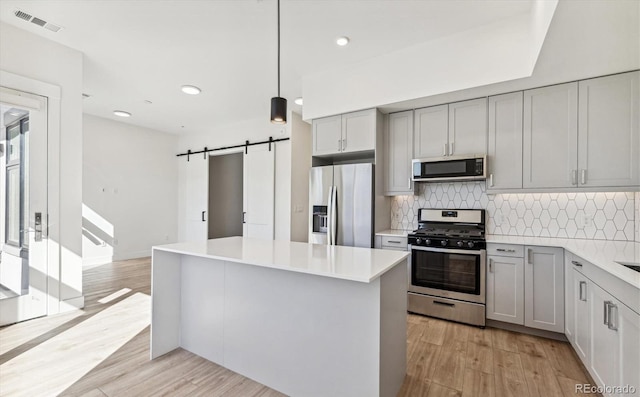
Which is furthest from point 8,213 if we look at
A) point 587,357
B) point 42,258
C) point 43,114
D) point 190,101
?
point 587,357

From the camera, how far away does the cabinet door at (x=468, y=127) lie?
3104 millimetres

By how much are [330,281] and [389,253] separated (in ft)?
1.66

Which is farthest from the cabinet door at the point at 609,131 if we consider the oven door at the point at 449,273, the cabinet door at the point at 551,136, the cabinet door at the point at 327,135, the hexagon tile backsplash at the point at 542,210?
the cabinet door at the point at 327,135

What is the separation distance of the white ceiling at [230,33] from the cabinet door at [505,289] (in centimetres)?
229

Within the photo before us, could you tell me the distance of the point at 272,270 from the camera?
1.97 meters

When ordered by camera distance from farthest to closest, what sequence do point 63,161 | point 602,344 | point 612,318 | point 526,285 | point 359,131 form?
point 359,131 → point 63,161 → point 526,285 → point 602,344 → point 612,318

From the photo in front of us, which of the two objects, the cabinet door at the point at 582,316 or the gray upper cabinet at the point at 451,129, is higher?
the gray upper cabinet at the point at 451,129

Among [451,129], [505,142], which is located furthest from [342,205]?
[505,142]

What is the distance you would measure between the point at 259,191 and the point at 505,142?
156 inches

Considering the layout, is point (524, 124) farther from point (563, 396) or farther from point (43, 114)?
point (43, 114)

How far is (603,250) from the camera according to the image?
7.36 feet

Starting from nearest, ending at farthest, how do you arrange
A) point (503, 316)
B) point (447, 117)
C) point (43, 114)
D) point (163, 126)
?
1. point (503, 316)
2. point (43, 114)
3. point (447, 117)
4. point (163, 126)

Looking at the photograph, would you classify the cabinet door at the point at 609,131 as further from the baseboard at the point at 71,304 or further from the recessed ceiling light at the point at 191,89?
the baseboard at the point at 71,304

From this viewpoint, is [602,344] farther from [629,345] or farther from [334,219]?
[334,219]
